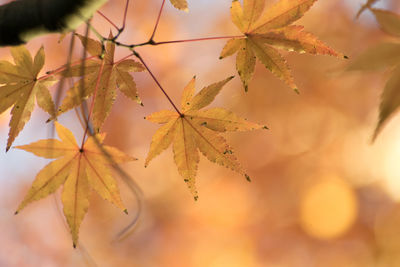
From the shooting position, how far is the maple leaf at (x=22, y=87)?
0.61 metres

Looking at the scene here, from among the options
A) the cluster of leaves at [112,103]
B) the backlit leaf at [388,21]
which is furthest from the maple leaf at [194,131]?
the backlit leaf at [388,21]

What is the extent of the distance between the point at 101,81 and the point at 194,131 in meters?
0.20

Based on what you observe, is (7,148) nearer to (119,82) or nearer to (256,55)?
(119,82)

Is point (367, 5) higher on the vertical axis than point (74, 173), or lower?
lower

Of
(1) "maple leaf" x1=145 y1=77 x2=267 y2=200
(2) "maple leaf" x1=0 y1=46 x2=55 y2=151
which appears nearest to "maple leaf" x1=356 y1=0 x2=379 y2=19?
(1) "maple leaf" x1=145 y1=77 x2=267 y2=200

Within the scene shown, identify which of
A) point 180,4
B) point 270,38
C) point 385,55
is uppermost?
point 180,4

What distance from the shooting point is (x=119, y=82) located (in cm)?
70

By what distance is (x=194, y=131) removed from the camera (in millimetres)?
708

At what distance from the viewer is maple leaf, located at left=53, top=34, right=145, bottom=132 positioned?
0.63 m

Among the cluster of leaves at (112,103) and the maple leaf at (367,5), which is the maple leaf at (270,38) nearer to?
the cluster of leaves at (112,103)

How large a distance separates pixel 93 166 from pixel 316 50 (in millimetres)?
459

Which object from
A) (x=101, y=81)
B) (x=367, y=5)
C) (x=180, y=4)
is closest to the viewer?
(x=367, y=5)

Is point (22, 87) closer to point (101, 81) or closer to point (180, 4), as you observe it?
point (101, 81)

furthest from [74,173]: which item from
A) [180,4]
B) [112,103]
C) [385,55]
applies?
[385,55]
